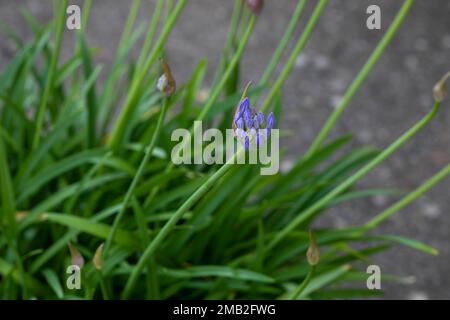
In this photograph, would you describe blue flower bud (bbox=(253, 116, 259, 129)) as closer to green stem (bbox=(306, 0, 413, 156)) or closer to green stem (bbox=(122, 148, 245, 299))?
green stem (bbox=(122, 148, 245, 299))

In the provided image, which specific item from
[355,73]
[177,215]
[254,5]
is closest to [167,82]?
[177,215]

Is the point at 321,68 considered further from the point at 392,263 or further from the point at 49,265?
the point at 49,265

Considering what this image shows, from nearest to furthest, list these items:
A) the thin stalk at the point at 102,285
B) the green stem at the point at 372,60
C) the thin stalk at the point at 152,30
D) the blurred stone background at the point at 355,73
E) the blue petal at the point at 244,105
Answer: the blue petal at the point at 244,105 → the thin stalk at the point at 102,285 → the green stem at the point at 372,60 → the thin stalk at the point at 152,30 → the blurred stone background at the point at 355,73

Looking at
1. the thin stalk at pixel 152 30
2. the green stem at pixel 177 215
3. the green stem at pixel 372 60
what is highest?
the thin stalk at pixel 152 30

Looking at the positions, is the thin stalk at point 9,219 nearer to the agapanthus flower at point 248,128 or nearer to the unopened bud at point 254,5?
the unopened bud at point 254,5

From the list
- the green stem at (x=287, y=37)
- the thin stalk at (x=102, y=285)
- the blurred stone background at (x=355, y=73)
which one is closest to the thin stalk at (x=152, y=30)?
the green stem at (x=287, y=37)

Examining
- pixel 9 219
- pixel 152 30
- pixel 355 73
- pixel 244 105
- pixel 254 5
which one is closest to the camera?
pixel 244 105

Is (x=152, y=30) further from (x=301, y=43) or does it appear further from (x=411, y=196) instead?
(x=411, y=196)

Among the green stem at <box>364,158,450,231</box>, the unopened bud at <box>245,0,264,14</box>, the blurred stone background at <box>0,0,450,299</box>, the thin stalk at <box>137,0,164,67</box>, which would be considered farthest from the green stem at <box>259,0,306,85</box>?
the blurred stone background at <box>0,0,450,299</box>

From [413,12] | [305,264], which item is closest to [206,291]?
[305,264]
